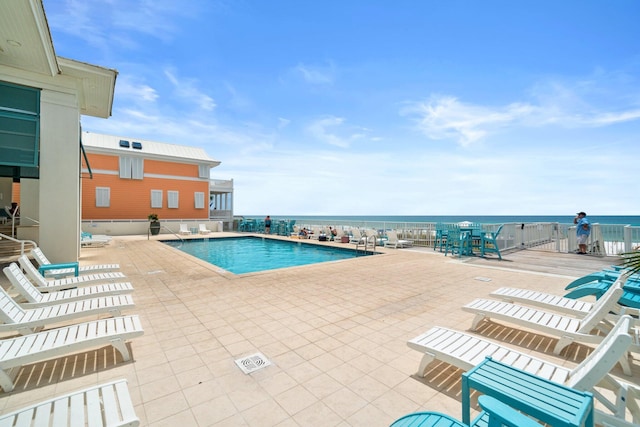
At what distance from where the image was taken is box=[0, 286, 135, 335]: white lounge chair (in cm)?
290

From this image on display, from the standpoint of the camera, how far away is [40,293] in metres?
4.01

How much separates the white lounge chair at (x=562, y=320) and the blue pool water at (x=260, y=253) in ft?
23.1

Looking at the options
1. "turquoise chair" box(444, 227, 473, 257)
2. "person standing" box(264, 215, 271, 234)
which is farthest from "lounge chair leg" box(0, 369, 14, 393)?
"person standing" box(264, 215, 271, 234)

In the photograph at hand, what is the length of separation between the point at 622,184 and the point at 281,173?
2391 cm

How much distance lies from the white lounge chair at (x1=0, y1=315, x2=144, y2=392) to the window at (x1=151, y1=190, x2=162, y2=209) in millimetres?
18744

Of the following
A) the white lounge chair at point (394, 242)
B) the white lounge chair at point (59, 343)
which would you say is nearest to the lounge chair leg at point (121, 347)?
the white lounge chair at point (59, 343)

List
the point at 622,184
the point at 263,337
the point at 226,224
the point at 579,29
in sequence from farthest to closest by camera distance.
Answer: the point at 226,224, the point at 622,184, the point at 579,29, the point at 263,337

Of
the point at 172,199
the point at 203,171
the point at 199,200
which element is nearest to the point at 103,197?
the point at 172,199

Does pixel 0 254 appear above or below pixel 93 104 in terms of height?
below

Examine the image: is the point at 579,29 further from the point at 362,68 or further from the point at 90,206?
the point at 90,206

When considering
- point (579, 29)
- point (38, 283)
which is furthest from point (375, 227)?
point (38, 283)

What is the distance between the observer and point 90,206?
1689 centimetres

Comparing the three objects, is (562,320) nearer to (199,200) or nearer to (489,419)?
(489,419)

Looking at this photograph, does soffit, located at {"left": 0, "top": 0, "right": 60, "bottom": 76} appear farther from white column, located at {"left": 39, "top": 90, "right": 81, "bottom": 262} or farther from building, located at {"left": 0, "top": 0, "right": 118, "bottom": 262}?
white column, located at {"left": 39, "top": 90, "right": 81, "bottom": 262}
